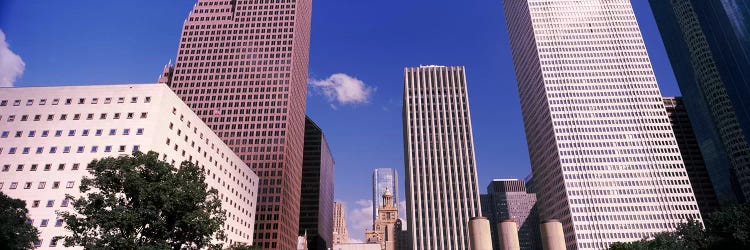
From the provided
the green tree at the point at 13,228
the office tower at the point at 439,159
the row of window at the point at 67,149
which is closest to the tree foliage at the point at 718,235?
the office tower at the point at 439,159

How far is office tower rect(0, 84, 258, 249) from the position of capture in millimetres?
76562

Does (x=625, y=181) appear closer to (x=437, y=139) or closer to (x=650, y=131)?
(x=650, y=131)

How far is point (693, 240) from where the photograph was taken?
268ft

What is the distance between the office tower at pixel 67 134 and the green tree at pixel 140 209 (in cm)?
3101

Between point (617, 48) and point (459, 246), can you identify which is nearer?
point (459, 246)

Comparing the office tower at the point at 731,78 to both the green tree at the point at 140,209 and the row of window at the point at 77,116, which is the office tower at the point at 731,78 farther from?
the row of window at the point at 77,116

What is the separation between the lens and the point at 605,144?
17912 cm

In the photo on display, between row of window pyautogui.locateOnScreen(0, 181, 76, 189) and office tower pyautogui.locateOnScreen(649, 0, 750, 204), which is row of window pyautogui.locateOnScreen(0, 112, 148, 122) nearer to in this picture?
row of window pyautogui.locateOnScreen(0, 181, 76, 189)

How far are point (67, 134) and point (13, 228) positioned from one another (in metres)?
32.0

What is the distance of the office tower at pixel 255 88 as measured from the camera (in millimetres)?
170125

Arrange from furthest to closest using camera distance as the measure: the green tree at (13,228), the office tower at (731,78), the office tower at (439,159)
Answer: the office tower at (439,159), the office tower at (731,78), the green tree at (13,228)

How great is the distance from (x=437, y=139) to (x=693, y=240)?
10430 cm

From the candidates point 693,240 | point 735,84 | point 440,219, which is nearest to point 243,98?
point 440,219

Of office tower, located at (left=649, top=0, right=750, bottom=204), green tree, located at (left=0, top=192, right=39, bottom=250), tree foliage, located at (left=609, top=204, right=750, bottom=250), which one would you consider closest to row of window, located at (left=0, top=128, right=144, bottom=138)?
green tree, located at (left=0, top=192, right=39, bottom=250)
